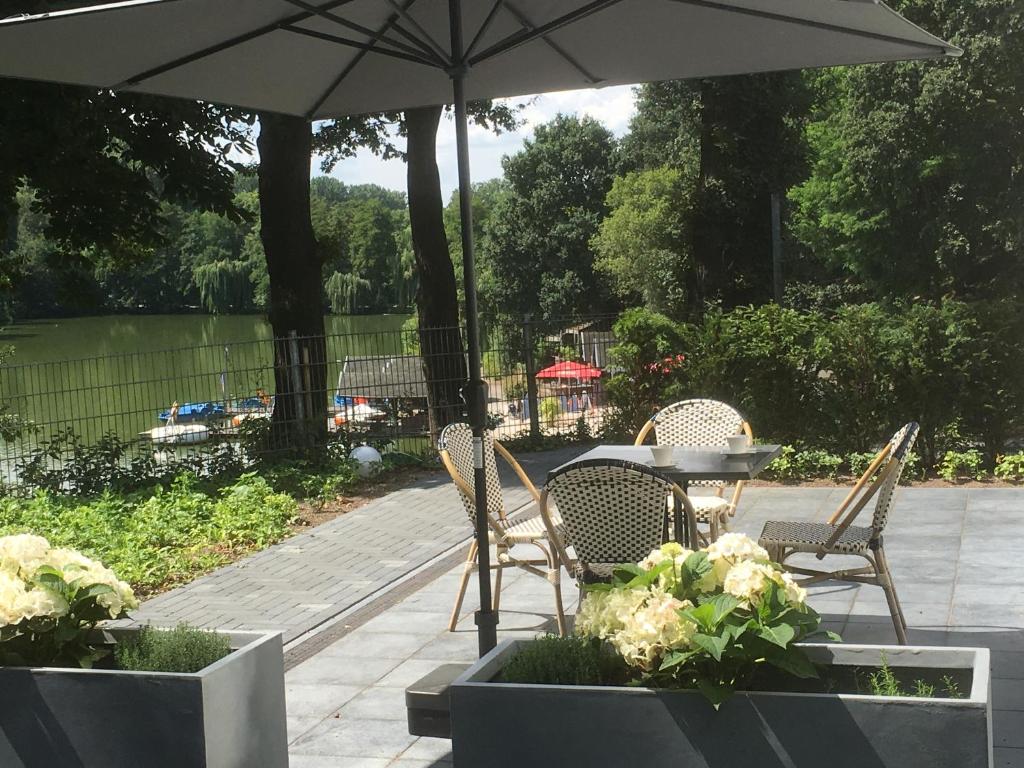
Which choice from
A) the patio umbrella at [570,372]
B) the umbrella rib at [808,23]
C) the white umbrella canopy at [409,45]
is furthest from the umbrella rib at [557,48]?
the patio umbrella at [570,372]

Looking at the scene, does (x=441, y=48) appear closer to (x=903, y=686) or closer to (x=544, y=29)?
(x=544, y=29)

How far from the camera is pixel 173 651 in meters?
3.26

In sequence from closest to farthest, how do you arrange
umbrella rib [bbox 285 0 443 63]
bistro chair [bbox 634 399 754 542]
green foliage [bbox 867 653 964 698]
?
1. green foliage [bbox 867 653 964 698]
2. umbrella rib [bbox 285 0 443 63]
3. bistro chair [bbox 634 399 754 542]

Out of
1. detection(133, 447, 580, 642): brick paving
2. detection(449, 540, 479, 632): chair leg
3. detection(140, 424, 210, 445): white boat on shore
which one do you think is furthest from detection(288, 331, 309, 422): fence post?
detection(449, 540, 479, 632): chair leg

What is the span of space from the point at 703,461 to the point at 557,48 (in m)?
2.09

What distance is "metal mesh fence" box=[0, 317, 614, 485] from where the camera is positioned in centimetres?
1184

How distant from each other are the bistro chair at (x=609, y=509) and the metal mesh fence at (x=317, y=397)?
752 cm

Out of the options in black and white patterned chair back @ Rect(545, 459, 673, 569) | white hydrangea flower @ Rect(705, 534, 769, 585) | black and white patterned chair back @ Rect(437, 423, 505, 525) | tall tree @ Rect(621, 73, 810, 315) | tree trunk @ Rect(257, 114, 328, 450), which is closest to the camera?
white hydrangea flower @ Rect(705, 534, 769, 585)

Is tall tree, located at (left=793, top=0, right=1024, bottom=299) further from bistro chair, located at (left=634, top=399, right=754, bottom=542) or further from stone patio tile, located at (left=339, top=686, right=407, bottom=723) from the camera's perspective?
stone patio tile, located at (left=339, top=686, right=407, bottom=723)

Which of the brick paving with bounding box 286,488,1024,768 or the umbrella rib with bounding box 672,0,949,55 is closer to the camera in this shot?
the brick paving with bounding box 286,488,1024,768

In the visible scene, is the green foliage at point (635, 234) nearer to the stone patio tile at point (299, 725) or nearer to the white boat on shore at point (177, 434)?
the white boat on shore at point (177, 434)

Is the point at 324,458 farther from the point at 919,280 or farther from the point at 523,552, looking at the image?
the point at 919,280

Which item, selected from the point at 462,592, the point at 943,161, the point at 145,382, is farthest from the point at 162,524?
the point at 943,161

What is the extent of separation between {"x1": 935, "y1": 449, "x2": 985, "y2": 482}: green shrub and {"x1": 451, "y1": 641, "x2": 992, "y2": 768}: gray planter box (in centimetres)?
756
